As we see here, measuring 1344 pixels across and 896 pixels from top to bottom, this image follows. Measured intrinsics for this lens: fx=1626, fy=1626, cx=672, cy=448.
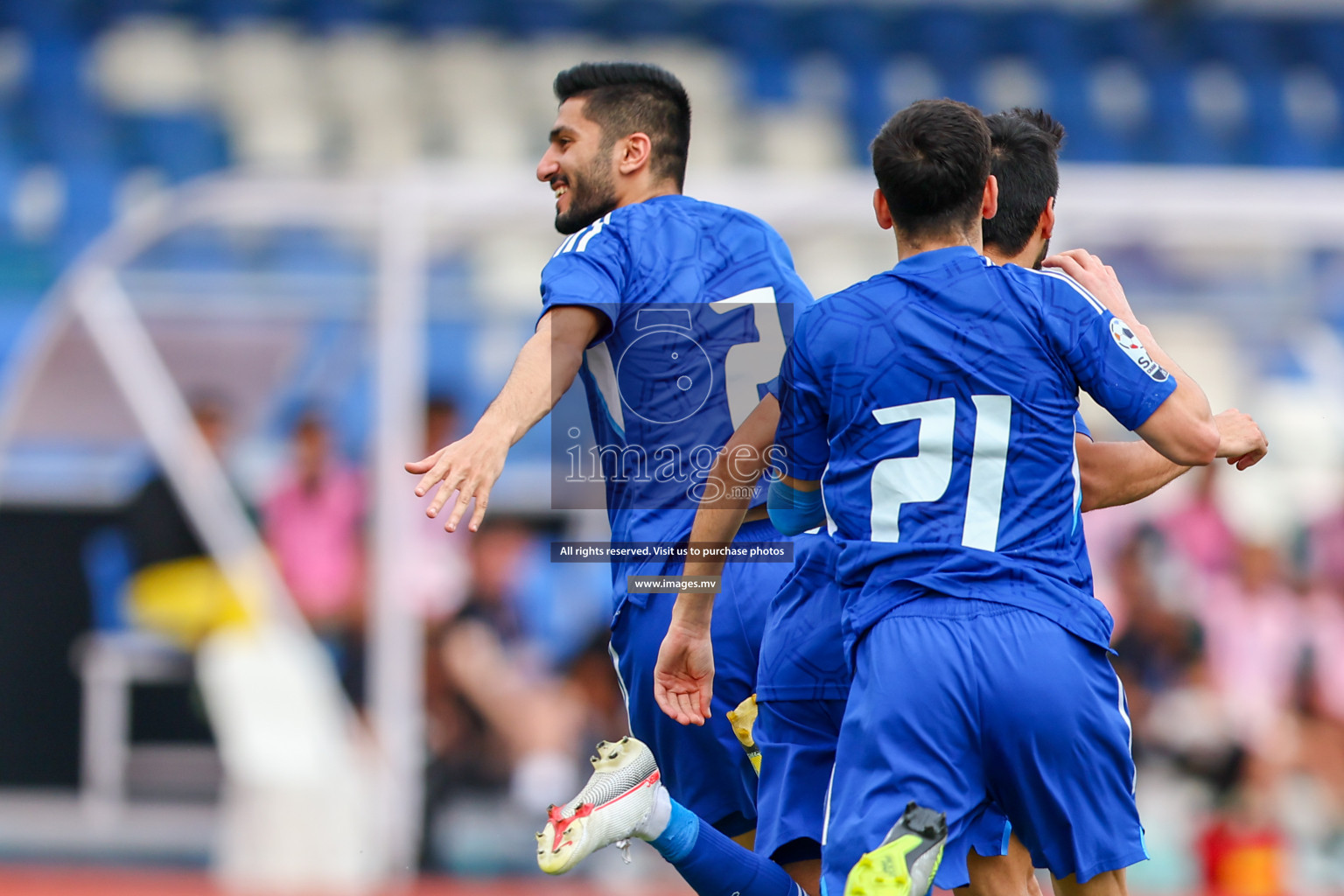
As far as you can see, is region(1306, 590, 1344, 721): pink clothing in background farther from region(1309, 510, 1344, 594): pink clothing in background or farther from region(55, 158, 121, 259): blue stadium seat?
region(55, 158, 121, 259): blue stadium seat

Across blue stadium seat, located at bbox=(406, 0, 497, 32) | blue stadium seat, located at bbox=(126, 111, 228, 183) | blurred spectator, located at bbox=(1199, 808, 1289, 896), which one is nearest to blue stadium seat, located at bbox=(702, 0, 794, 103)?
blue stadium seat, located at bbox=(406, 0, 497, 32)

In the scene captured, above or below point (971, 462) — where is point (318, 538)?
below

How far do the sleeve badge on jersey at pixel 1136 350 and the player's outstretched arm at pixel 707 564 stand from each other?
65 cm

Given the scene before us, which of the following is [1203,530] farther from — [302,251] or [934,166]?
[934,166]

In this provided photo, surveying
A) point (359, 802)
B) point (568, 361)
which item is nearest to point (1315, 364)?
point (359, 802)

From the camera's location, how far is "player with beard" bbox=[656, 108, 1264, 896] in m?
3.16

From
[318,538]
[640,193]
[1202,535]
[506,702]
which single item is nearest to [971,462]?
[640,193]

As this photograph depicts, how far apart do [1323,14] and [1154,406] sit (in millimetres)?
12819

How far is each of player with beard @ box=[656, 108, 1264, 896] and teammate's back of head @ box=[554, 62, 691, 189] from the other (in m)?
0.81

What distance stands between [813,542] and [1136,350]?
2.53 ft

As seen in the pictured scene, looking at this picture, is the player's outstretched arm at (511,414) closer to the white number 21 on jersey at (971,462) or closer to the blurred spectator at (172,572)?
the white number 21 on jersey at (971,462)

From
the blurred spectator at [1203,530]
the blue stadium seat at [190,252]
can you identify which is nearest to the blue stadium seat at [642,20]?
the blue stadium seat at [190,252]

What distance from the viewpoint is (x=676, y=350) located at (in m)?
3.46

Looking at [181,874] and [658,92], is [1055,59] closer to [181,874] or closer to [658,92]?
[181,874]
